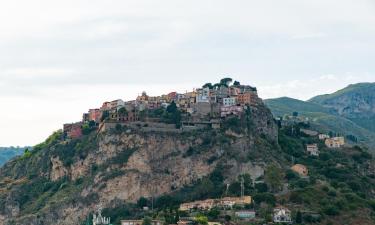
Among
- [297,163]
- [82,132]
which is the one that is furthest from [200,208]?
[82,132]

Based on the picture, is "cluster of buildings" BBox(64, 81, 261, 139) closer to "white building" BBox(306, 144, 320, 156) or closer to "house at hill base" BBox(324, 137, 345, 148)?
"white building" BBox(306, 144, 320, 156)

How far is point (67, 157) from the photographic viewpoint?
99.5 metres

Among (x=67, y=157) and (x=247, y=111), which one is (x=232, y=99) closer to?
(x=247, y=111)

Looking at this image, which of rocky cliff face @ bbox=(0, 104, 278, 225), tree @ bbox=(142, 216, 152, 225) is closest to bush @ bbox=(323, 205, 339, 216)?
rocky cliff face @ bbox=(0, 104, 278, 225)

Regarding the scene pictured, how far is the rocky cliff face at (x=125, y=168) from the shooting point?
3588 inches

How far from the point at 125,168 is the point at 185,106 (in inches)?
579

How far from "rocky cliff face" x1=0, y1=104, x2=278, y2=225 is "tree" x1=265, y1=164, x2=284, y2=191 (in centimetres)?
327

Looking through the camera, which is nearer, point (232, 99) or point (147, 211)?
point (147, 211)

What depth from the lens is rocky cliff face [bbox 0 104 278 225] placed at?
299 feet

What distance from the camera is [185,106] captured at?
340 ft

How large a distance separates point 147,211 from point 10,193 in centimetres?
2047

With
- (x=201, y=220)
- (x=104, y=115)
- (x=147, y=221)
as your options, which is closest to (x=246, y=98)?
(x=104, y=115)

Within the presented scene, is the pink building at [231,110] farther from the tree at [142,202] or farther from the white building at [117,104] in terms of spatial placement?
the tree at [142,202]

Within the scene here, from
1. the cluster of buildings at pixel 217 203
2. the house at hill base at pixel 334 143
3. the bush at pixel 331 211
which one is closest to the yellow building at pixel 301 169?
the bush at pixel 331 211
